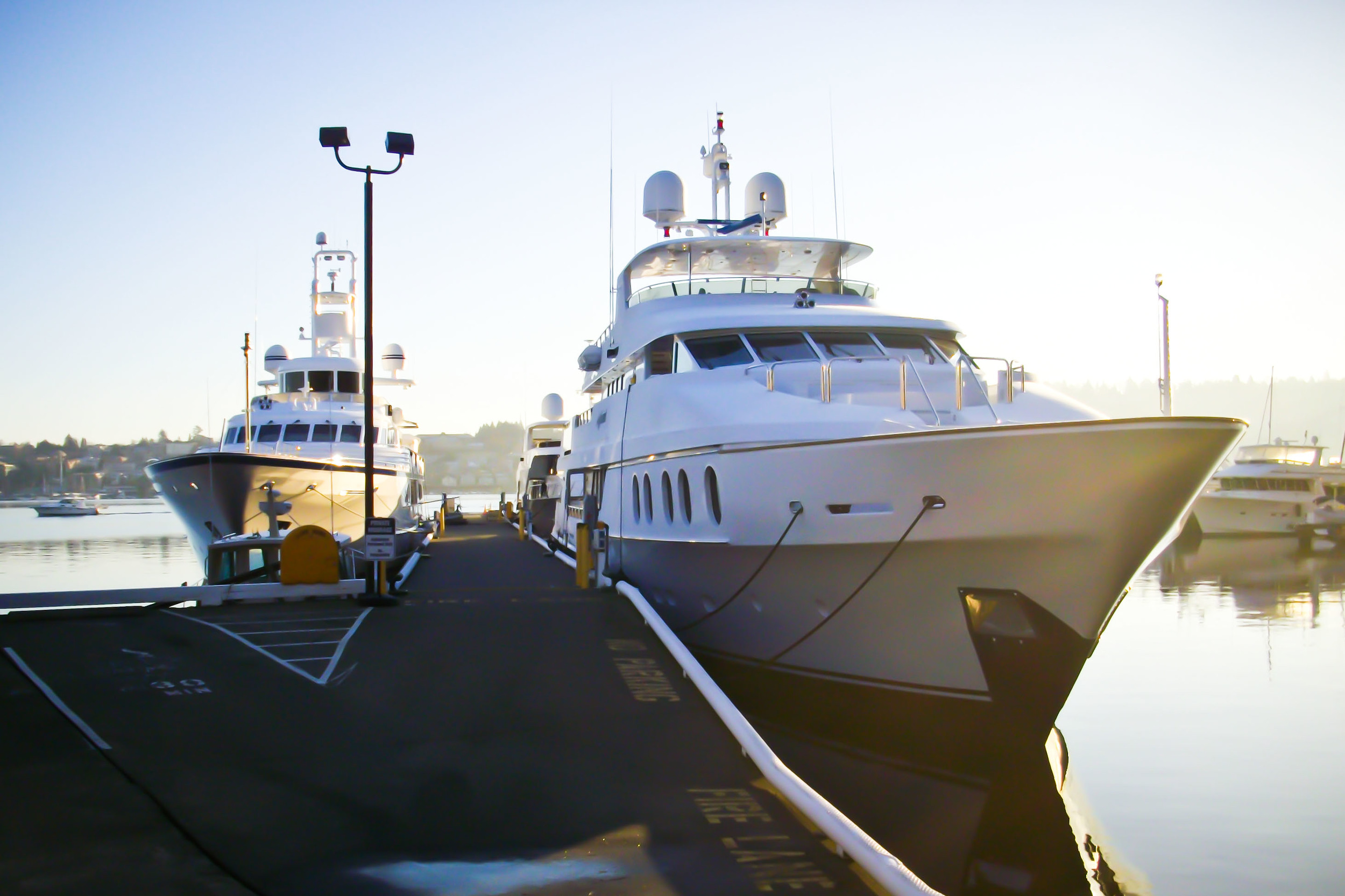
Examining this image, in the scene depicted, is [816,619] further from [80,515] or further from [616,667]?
[80,515]

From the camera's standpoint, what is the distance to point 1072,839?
8.89 meters

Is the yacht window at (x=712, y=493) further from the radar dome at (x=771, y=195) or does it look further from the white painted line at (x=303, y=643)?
the radar dome at (x=771, y=195)

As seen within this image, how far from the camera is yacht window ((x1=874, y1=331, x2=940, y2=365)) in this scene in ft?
42.6

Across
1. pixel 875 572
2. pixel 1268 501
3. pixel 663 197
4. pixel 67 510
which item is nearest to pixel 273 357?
pixel 663 197

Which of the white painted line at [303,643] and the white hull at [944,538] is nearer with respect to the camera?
the white hull at [944,538]

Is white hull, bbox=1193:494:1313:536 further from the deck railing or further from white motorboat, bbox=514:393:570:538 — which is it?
the deck railing

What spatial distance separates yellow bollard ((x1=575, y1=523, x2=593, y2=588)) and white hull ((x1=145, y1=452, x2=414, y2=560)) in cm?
1105

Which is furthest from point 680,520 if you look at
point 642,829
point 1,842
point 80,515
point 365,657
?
point 80,515

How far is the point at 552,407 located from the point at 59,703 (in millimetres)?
36360

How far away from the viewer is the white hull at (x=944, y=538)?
7.80 meters

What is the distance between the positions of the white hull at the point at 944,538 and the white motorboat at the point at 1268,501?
4736 centimetres

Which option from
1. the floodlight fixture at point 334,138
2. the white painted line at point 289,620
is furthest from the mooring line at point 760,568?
the floodlight fixture at point 334,138

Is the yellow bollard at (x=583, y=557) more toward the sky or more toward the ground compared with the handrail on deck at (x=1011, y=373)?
more toward the ground

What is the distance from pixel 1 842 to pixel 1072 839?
8.18 m
